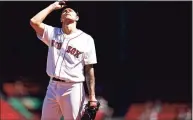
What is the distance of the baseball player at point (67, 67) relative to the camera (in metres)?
5.30

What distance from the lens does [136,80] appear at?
32.1ft

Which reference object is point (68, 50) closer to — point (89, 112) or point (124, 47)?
point (89, 112)

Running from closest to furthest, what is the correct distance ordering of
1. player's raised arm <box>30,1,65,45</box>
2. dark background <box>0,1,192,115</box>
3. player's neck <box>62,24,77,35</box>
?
1. player's raised arm <box>30,1,65,45</box>
2. player's neck <box>62,24,77,35</box>
3. dark background <box>0,1,192,115</box>

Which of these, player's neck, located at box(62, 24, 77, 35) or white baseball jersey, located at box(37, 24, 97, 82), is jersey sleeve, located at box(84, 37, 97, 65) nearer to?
white baseball jersey, located at box(37, 24, 97, 82)

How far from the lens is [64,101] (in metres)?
5.32

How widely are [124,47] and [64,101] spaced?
15.1 feet

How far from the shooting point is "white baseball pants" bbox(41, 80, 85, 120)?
5.32m

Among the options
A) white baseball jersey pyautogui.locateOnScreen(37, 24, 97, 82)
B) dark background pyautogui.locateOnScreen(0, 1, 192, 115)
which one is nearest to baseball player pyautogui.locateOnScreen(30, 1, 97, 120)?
white baseball jersey pyautogui.locateOnScreen(37, 24, 97, 82)

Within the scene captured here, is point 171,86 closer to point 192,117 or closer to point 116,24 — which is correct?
point 192,117

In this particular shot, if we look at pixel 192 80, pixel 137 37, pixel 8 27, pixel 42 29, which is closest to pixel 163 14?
pixel 137 37

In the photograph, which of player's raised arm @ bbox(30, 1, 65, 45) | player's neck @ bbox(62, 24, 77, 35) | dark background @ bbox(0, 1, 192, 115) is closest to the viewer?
player's raised arm @ bbox(30, 1, 65, 45)

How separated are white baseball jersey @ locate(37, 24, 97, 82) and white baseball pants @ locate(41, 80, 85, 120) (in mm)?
91

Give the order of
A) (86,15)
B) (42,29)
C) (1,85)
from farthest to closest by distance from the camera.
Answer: (86,15) < (1,85) < (42,29)

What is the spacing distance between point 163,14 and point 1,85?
3.17m
